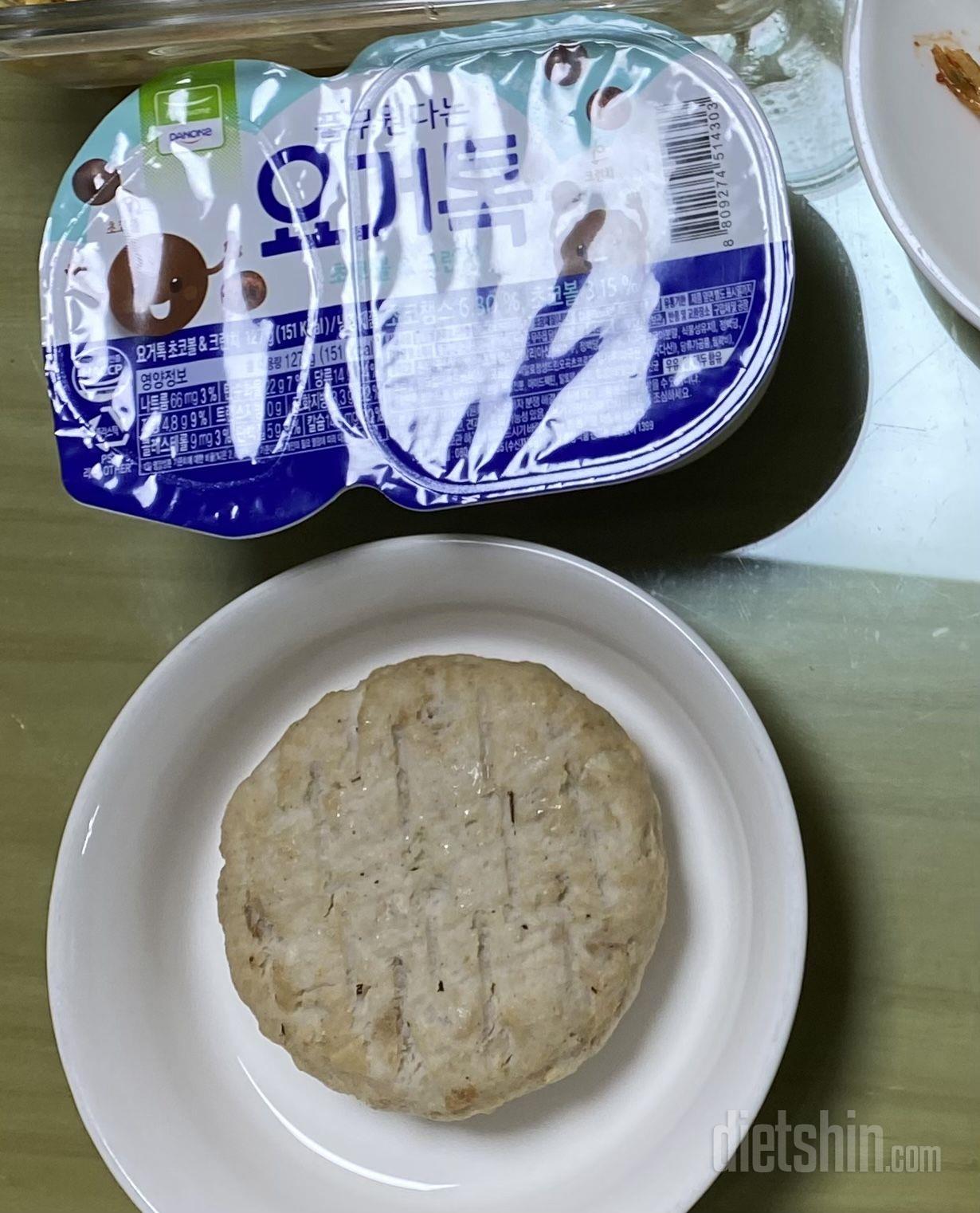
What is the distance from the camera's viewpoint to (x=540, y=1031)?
62cm

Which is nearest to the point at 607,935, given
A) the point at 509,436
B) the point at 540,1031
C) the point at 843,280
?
the point at 540,1031

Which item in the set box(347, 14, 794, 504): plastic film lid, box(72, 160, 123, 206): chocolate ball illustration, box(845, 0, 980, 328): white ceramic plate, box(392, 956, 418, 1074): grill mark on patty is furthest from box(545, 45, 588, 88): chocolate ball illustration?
box(392, 956, 418, 1074): grill mark on patty

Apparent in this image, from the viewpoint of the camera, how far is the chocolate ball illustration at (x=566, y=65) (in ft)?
2.12

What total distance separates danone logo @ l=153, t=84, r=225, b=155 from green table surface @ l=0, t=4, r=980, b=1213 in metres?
0.13

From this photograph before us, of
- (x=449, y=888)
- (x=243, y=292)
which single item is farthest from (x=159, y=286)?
(x=449, y=888)

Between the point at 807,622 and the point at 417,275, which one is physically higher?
the point at 417,275

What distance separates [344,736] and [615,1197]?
11.8 inches

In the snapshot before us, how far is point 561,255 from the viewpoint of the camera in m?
0.64

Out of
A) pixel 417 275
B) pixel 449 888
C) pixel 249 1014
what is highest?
pixel 417 275

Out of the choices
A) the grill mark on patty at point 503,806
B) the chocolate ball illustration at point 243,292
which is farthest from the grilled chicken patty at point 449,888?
the chocolate ball illustration at point 243,292

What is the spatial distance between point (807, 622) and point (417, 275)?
12.9 inches

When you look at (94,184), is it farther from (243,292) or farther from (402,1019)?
(402,1019)

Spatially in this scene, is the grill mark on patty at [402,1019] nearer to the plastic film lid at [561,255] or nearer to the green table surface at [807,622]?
the green table surface at [807,622]

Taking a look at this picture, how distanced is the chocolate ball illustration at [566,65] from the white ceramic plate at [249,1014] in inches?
10.7
